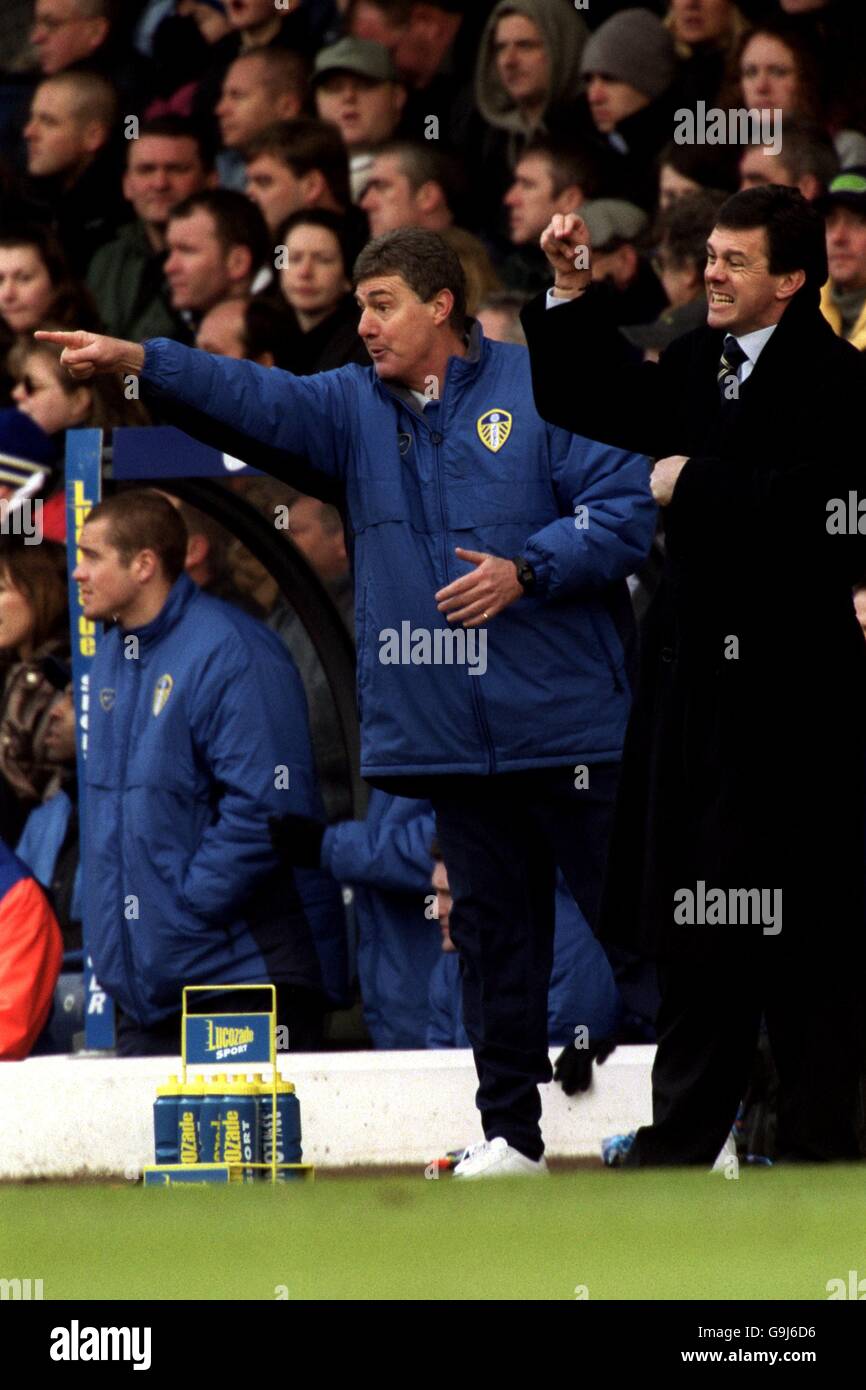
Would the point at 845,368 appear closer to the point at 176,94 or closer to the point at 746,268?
the point at 746,268

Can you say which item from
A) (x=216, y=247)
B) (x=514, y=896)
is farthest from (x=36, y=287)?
(x=514, y=896)

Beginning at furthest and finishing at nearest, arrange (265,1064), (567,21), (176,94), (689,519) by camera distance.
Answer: (176,94) < (567,21) < (265,1064) < (689,519)

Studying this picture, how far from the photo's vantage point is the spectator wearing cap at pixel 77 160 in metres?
12.1

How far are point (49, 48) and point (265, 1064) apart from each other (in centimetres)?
703

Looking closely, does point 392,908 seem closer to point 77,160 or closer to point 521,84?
point 521,84

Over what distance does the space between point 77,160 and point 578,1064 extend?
6.20 m

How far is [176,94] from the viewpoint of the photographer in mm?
12336

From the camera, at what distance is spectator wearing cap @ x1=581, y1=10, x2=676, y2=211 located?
10227 mm

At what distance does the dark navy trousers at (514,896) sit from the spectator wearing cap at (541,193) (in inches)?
151

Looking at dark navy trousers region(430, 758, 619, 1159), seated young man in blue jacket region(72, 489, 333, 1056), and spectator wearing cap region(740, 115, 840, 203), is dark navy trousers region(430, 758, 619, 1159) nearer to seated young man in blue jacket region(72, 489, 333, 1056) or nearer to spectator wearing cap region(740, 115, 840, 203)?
seated young man in blue jacket region(72, 489, 333, 1056)

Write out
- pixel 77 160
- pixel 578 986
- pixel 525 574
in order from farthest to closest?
pixel 77 160 < pixel 578 986 < pixel 525 574

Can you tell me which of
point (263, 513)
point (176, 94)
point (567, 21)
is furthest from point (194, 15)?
point (263, 513)

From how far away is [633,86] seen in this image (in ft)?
33.7

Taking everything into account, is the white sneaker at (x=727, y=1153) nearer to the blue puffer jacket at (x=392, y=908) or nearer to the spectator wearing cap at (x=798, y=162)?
the blue puffer jacket at (x=392, y=908)
